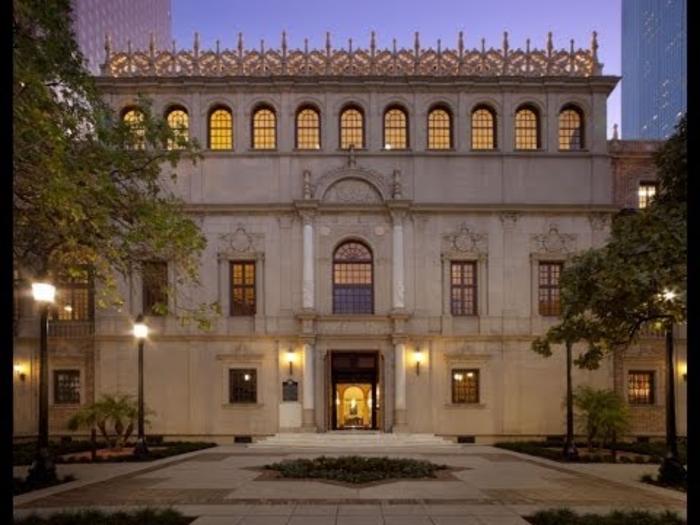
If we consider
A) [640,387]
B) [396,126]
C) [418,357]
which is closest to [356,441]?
[418,357]

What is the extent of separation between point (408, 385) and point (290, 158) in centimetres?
1249

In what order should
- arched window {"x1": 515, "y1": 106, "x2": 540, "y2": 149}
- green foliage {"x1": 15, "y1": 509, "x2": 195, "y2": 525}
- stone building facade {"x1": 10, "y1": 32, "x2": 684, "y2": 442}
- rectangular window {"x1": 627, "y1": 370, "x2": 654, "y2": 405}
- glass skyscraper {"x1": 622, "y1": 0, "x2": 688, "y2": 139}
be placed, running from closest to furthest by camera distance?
green foliage {"x1": 15, "y1": 509, "x2": 195, "y2": 525} < stone building facade {"x1": 10, "y1": 32, "x2": 684, "y2": 442} < rectangular window {"x1": 627, "y1": 370, "x2": 654, "y2": 405} < arched window {"x1": 515, "y1": 106, "x2": 540, "y2": 149} < glass skyscraper {"x1": 622, "y1": 0, "x2": 688, "y2": 139}

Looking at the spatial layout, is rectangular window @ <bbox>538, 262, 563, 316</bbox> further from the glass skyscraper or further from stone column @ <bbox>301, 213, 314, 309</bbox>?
the glass skyscraper

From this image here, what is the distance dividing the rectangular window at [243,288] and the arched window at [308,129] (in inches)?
258

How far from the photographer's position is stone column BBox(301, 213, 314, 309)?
32.9 m

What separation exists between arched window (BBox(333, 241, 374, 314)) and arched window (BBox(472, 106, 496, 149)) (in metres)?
7.87

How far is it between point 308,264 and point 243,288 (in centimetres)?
360

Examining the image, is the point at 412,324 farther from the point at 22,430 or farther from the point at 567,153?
the point at 22,430

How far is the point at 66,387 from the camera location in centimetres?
3366

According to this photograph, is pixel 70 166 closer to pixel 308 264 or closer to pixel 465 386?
pixel 308 264

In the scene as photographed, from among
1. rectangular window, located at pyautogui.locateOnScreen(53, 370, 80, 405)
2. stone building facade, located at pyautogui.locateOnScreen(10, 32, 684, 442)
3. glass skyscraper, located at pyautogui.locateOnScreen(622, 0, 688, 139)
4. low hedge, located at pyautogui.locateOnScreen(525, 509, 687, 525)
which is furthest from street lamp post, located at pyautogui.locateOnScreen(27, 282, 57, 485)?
glass skyscraper, located at pyautogui.locateOnScreen(622, 0, 688, 139)

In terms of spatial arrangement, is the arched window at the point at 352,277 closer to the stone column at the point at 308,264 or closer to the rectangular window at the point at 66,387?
the stone column at the point at 308,264

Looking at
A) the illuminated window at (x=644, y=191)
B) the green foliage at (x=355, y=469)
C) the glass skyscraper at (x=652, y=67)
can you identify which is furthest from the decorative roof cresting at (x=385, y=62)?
the glass skyscraper at (x=652, y=67)

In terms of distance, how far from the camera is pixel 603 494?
643 inches
